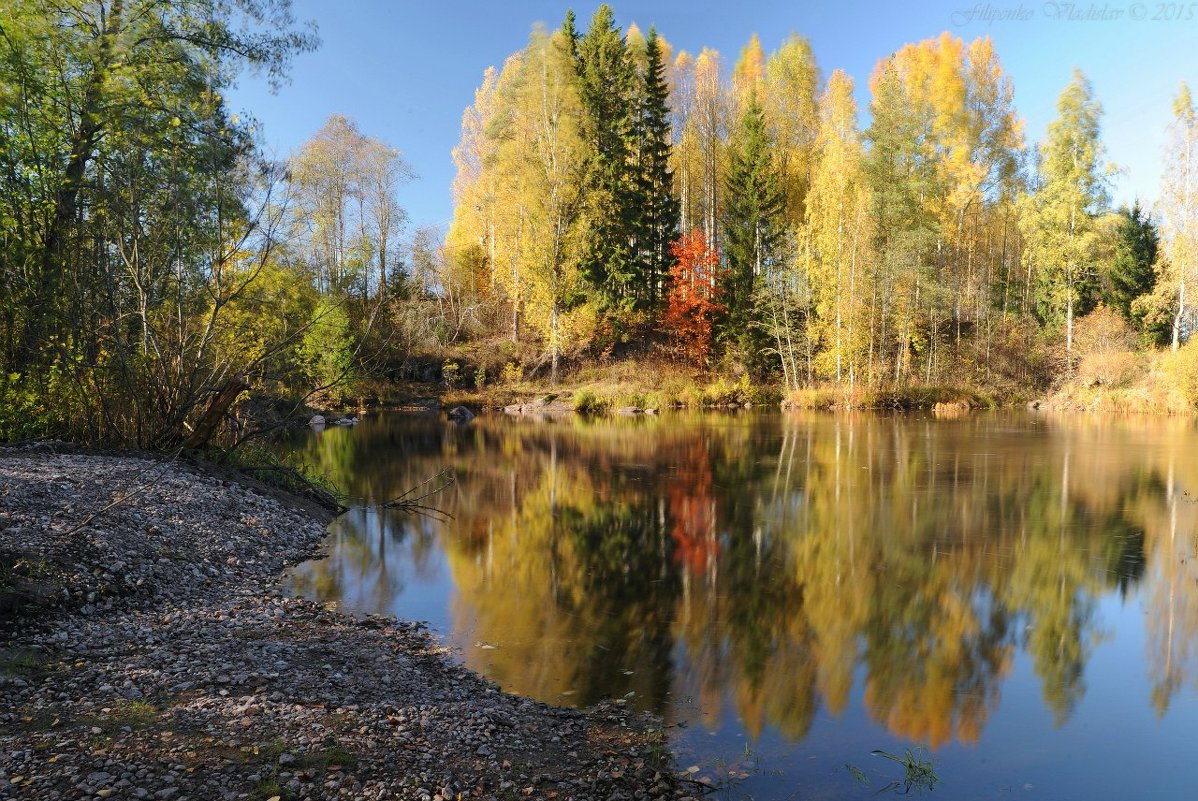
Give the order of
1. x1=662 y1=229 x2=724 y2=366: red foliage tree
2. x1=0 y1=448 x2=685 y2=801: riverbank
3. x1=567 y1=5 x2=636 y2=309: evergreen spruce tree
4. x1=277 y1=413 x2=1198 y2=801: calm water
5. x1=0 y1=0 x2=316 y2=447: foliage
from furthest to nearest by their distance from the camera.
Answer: x1=662 y1=229 x2=724 y2=366: red foliage tree
x1=567 y1=5 x2=636 y2=309: evergreen spruce tree
x1=0 y1=0 x2=316 y2=447: foliage
x1=277 y1=413 x2=1198 y2=801: calm water
x1=0 y1=448 x2=685 y2=801: riverbank

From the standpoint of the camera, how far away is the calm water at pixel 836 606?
5.06 metres

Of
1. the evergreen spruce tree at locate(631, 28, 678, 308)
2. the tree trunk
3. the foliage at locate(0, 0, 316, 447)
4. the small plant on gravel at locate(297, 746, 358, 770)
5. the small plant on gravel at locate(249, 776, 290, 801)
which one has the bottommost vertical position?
the small plant on gravel at locate(297, 746, 358, 770)

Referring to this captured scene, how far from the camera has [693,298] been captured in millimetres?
40812

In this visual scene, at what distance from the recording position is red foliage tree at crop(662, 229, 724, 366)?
40750mm

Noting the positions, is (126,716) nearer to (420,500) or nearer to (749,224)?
(420,500)

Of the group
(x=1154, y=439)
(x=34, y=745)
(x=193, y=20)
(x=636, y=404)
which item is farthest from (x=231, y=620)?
(x=636, y=404)

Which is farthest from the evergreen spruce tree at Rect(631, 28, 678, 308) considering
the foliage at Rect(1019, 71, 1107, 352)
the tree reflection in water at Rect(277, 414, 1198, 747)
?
the tree reflection in water at Rect(277, 414, 1198, 747)

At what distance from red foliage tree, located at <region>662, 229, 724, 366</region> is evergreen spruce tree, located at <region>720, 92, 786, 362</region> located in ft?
3.38

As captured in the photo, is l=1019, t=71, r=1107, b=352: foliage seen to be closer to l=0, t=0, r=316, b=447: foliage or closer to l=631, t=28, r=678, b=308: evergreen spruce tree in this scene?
l=631, t=28, r=678, b=308: evergreen spruce tree

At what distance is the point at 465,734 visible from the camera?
4520mm

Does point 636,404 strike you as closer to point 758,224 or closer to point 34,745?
point 758,224

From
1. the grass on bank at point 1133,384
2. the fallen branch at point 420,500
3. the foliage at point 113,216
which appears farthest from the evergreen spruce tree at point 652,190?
the foliage at point 113,216

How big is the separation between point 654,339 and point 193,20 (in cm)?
3150

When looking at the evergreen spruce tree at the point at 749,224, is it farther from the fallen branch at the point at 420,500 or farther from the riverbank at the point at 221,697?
the riverbank at the point at 221,697
